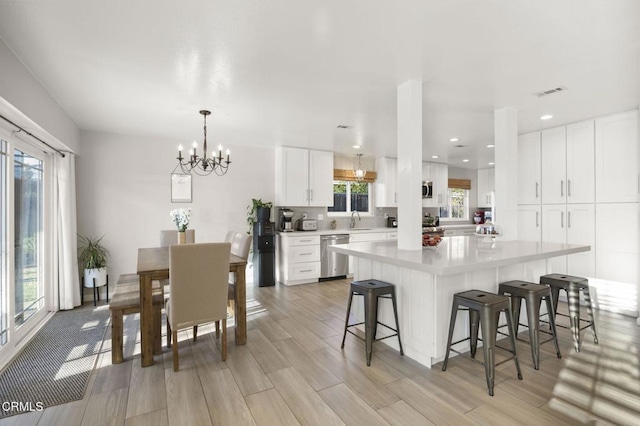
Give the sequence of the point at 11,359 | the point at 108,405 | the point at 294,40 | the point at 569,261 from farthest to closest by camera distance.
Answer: the point at 569,261 → the point at 11,359 → the point at 294,40 → the point at 108,405

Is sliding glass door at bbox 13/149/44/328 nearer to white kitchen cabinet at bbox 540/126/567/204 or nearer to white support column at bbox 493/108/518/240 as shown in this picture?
white support column at bbox 493/108/518/240

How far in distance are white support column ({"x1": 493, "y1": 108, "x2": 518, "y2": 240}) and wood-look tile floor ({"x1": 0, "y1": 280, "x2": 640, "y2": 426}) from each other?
130 cm

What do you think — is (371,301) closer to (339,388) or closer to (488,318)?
(339,388)

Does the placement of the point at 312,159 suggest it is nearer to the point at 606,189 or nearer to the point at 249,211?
the point at 249,211

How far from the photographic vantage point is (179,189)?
513 cm

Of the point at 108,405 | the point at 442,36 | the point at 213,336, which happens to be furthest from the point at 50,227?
the point at 442,36

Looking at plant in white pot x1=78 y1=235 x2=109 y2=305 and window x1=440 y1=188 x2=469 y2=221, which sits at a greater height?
window x1=440 y1=188 x2=469 y2=221

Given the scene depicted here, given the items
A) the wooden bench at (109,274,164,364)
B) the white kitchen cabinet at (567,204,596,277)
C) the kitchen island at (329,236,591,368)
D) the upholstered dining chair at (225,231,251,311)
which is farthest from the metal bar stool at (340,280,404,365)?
the white kitchen cabinet at (567,204,596,277)

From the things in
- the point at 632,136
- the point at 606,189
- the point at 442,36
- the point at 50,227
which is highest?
the point at 442,36

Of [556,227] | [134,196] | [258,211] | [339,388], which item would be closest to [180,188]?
[134,196]

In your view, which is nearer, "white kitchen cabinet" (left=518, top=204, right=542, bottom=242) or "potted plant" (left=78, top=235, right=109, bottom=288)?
"potted plant" (left=78, top=235, right=109, bottom=288)

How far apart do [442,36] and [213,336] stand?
3.27 m

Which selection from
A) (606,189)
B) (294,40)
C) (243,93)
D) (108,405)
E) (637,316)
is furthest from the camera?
(606,189)

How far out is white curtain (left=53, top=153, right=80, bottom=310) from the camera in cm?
395
